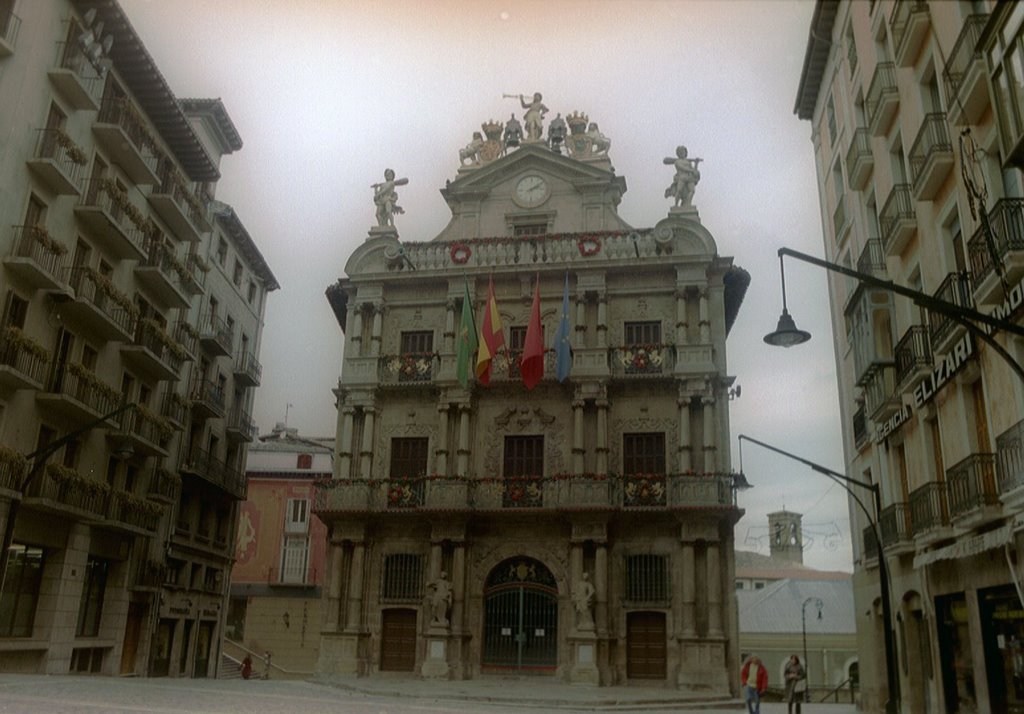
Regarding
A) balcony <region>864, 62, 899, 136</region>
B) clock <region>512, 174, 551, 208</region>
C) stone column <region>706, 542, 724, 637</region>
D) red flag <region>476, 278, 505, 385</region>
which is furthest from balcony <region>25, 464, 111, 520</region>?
balcony <region>864, 62, 899, 136</region>

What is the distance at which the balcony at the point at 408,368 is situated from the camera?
3366 centimetres

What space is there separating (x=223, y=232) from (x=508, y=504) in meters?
18.8

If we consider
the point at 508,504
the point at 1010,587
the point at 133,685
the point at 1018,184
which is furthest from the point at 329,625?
the point at 1018,184

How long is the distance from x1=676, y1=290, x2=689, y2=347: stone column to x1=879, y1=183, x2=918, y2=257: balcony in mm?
11245

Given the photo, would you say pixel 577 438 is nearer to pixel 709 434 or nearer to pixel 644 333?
pixel 709 434

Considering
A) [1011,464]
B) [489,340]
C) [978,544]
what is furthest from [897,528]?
[489,340]

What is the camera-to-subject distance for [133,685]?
21969 mm

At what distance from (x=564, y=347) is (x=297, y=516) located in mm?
30928

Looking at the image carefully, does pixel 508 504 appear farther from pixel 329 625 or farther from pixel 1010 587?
pixel 1010 587

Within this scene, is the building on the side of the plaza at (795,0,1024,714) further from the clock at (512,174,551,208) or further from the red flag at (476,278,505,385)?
the clock at (512,174,551,208)

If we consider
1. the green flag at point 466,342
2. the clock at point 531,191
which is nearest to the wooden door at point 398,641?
the green flag at point 466,342

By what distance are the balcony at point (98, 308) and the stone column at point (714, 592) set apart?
20075mm

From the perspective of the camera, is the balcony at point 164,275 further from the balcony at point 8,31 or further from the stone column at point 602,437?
the stone column at point 602,437

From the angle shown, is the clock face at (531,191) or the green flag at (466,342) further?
the clock face at (531,191)
